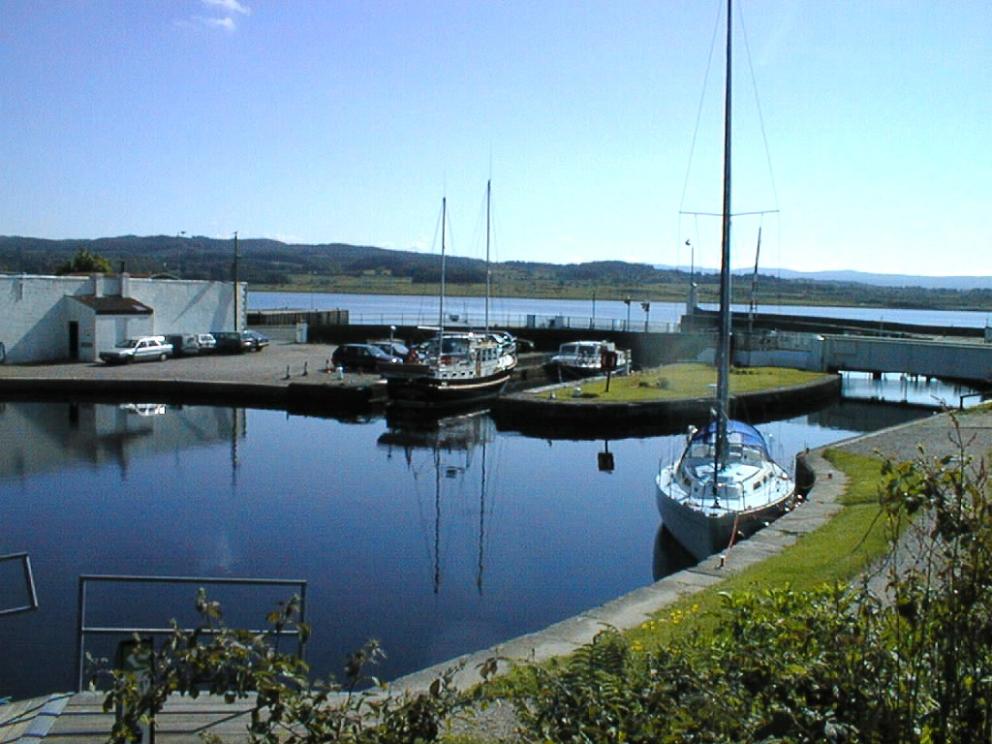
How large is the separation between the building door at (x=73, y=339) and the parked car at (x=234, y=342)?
27.9ft

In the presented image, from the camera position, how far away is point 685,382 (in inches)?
1933

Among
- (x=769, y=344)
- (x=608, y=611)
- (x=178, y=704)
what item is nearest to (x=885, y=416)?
(x=769, y=344)

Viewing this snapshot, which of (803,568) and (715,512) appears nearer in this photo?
(803,568)

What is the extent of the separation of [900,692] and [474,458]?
1219 inches

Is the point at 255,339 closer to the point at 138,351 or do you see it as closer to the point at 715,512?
the point at 138,351

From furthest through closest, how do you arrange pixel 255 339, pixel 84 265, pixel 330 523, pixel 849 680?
pixel 84 265 → pixel 255 339 → pixel 330 523 → pixel 849 680

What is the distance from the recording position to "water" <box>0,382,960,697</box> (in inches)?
→ 663

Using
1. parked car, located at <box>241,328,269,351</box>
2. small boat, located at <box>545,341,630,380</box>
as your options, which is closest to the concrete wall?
small boat, located at <box>545,341,630,380</box>

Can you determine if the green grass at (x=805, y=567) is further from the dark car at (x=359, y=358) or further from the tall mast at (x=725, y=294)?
the dark car at (x=359, y=358)

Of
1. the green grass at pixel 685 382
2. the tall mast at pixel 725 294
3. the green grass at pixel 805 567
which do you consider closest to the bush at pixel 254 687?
the green grass at pixel 805 567

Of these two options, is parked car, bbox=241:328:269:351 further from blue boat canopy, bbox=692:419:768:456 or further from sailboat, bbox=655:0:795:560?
blue boat canopy, bbox=692:419:768:456

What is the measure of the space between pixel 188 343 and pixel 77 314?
6.14m

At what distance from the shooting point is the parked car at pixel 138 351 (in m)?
52.0

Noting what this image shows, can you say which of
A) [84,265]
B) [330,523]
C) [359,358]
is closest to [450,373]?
[359,358]
